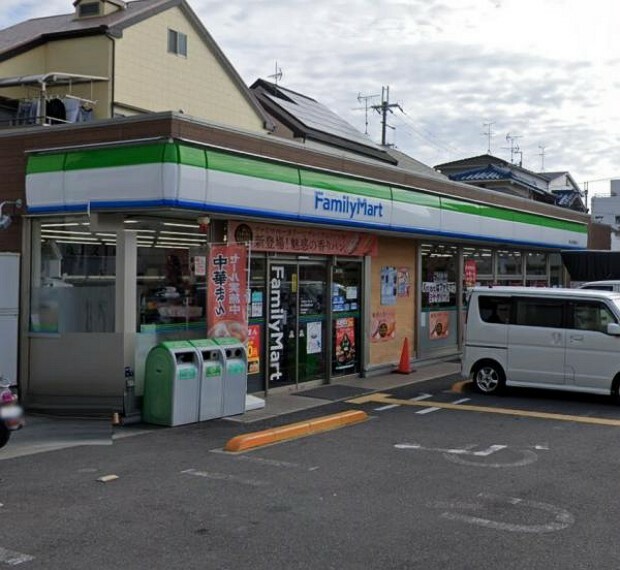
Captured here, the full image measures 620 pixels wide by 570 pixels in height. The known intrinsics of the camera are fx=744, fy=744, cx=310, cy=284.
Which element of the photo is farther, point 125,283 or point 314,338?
point 314,338

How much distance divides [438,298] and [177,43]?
13031mm

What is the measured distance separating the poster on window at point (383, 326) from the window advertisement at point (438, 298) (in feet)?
4.35

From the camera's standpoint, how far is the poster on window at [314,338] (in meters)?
13.6

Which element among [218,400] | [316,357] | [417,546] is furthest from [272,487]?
[316,357]

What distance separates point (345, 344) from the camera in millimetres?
14695

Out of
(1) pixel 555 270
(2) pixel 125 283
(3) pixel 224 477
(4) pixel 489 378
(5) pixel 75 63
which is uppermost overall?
(5) pixel 75 63

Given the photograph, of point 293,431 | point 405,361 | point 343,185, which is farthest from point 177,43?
point 293,431

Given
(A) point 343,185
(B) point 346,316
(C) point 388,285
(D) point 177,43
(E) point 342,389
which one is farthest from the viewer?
(D) point 177,43

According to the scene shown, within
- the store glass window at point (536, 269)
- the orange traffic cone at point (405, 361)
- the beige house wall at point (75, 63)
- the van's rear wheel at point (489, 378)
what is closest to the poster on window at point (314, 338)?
the orange traffic cone at point (405, 361)

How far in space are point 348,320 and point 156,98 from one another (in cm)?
1224

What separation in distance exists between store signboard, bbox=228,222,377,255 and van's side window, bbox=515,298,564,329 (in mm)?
3380

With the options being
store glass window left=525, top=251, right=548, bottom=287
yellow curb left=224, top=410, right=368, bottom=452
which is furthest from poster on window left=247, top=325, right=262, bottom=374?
store glass window left=525, top=251, right=548, bottom=287

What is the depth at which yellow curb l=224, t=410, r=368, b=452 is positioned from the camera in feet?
28.7

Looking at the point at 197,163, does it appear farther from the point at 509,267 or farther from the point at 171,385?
the point at 509,267
